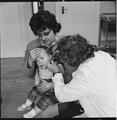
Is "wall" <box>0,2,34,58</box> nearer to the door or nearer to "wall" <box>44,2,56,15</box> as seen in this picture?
"wall" <box>44,2,56,15</box>

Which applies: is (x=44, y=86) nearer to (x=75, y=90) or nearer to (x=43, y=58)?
(x=43, y=58)

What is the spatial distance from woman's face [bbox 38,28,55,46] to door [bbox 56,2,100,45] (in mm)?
2106

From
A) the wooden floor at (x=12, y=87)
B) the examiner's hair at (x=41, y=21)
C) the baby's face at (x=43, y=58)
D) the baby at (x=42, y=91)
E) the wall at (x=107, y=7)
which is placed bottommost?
the wooden floor at (x=12, y=87)

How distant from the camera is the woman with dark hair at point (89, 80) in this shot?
78 centimetres

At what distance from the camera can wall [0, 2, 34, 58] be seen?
307 centimetres

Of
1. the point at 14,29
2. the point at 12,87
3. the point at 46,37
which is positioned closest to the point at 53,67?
the point at 46,37

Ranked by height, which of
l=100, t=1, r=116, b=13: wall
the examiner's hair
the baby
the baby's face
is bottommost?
the baby

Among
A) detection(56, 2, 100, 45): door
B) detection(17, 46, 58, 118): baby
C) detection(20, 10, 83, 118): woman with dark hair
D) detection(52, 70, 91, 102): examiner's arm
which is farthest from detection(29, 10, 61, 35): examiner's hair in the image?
detection(56, 2, 100, 45): door

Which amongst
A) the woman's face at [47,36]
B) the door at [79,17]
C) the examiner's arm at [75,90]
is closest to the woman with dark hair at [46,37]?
the woman's face at [47,36]

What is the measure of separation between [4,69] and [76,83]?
7.33 ft

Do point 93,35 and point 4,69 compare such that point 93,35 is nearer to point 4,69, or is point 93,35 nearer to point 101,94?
point 4,69

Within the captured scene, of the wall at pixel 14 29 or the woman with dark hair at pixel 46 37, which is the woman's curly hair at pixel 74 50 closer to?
the woman with dark hair at pixel 46 37

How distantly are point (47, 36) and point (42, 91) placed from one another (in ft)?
1.07

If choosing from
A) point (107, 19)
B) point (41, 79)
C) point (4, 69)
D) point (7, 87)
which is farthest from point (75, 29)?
point (41, 79)
